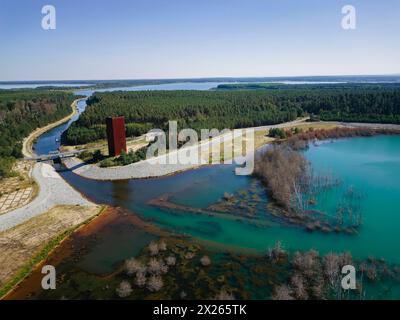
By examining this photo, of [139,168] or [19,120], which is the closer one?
[139,168]

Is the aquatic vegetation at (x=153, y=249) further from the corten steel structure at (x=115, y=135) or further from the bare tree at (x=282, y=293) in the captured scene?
the corten steel structure at (x=115, y=135)

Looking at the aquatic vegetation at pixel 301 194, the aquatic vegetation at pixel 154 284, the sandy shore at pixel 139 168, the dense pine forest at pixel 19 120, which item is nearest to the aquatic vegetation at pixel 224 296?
the aquatic vegetation at pixel 154 284

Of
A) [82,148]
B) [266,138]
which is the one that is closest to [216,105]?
[266,138]

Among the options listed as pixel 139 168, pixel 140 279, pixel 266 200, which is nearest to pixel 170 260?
pixel 140 279

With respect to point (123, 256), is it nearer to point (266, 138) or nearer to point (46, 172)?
point (46, 172)

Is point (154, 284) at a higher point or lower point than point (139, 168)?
lower

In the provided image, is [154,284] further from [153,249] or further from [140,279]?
[153,249]
